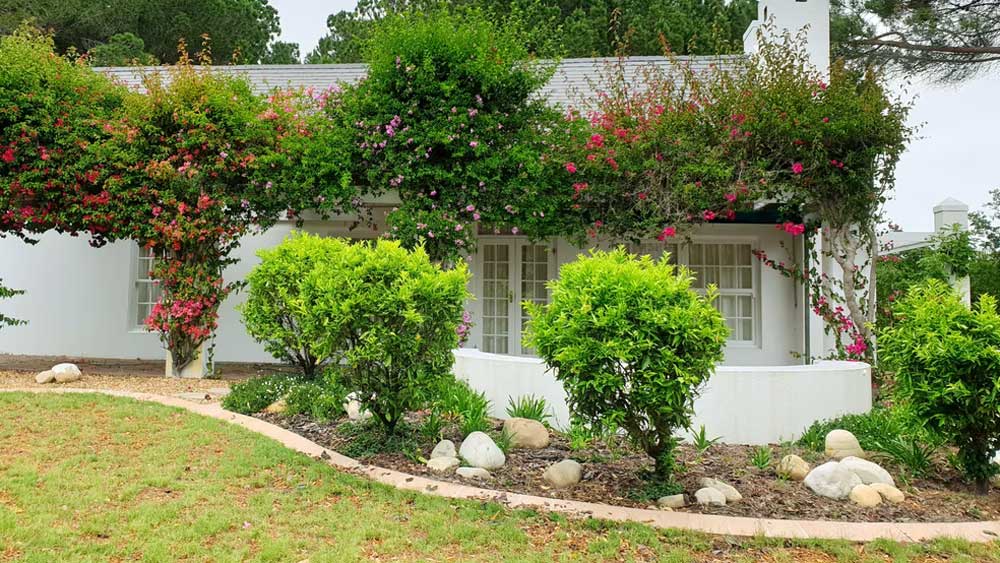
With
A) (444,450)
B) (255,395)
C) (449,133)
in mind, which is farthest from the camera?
(449,133)

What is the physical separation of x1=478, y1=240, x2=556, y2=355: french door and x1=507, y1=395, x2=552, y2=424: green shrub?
4708 mm

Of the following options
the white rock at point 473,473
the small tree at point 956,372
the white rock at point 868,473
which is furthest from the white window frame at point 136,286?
the small tree at point 956,372

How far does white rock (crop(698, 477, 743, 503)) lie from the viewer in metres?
4.45

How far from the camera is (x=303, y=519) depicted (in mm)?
3910

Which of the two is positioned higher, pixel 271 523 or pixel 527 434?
pixel 527 434

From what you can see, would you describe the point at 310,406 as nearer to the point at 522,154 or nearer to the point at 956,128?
the point at 522,154

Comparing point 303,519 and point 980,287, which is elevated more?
point 980,287

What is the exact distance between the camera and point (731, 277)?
11.0m

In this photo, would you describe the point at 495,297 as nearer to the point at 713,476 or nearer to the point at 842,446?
the point at 842,446

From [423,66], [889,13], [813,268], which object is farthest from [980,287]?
[423,66]

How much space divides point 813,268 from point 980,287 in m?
7.20

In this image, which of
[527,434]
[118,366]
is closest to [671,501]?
[527,434]

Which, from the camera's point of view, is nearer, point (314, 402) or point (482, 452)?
point (482, 452)

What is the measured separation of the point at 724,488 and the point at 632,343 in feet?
4.51
